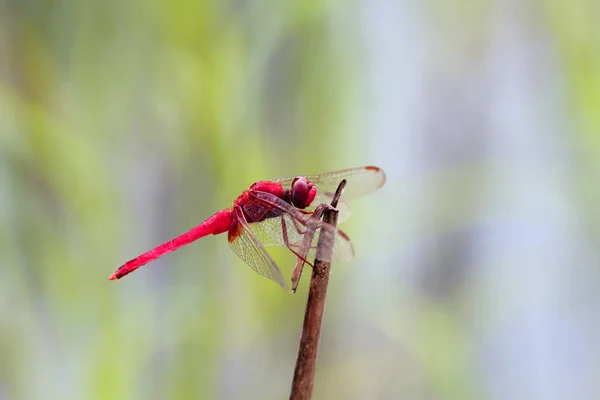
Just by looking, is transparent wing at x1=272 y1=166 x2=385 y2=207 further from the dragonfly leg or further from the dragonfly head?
the dragonfly leg

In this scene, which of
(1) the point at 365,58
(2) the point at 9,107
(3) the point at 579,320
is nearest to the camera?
(2) the point at 9,107

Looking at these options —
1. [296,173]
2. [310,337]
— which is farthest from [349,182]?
[310,337]

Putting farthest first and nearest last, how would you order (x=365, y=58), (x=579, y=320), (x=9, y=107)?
1. (x=365, y=58)
2. (x=579, y=320)
3. (x=9, y=107)

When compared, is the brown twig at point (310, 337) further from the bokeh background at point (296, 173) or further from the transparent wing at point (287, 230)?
the bokeh background at point (296, 173)

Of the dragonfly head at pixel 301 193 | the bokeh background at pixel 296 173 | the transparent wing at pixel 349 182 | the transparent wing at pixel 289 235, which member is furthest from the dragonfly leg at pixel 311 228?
the bokeh background at pixel 296 173

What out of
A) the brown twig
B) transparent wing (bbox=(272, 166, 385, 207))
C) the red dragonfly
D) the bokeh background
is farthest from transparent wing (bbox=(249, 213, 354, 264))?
the bokeh background

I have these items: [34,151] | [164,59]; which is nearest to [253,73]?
[164,59]

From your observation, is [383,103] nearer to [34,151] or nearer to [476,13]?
[476,13]

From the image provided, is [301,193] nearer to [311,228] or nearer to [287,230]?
[287,230]
